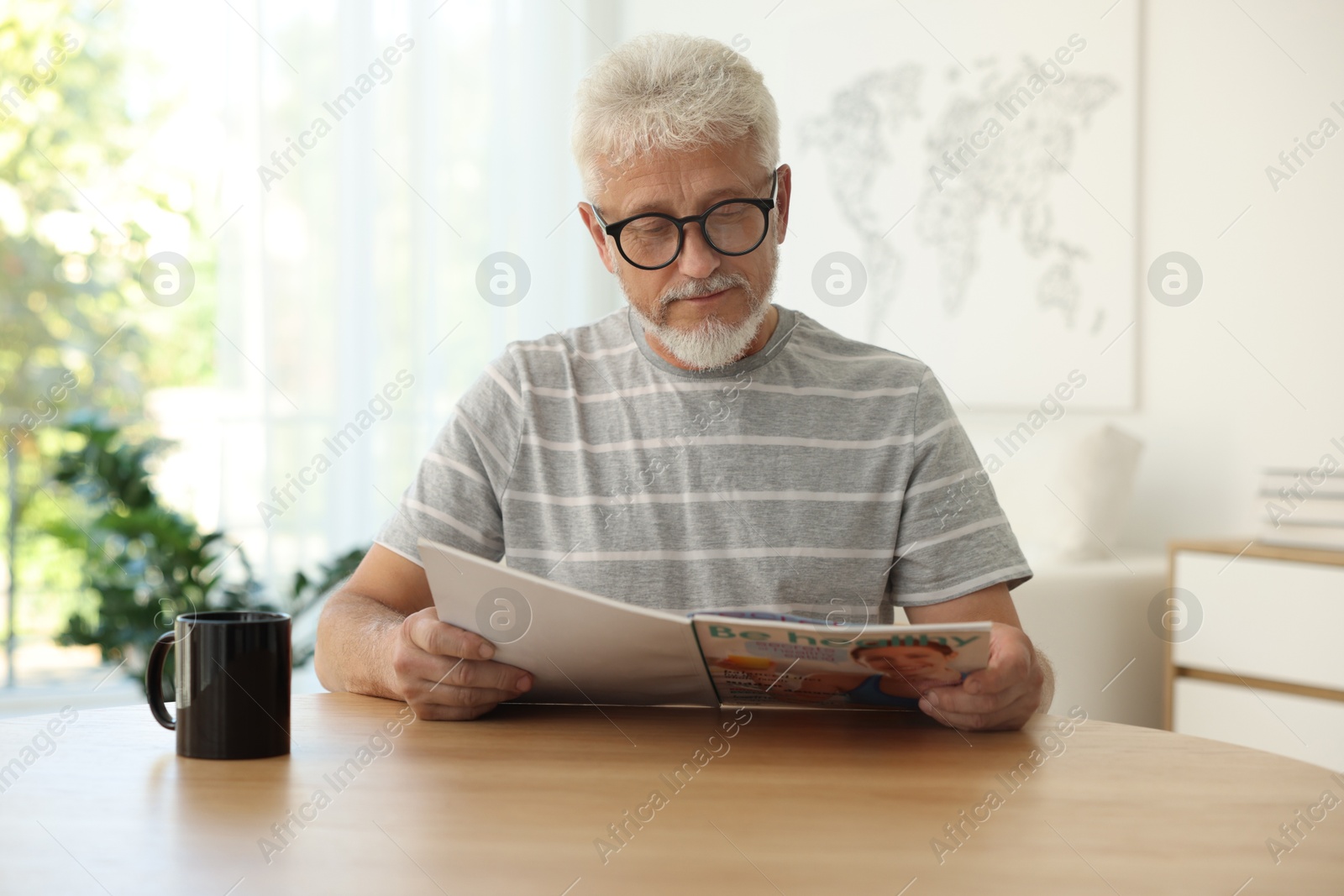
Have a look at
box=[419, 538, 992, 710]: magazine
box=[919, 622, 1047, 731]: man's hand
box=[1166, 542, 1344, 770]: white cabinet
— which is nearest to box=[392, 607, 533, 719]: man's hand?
box=[419, 538, 992, 710]: magazine

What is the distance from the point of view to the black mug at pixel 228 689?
0.92 metres

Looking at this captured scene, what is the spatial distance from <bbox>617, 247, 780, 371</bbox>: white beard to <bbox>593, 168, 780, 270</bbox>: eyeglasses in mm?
39

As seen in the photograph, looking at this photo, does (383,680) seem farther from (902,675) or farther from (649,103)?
(649,103)

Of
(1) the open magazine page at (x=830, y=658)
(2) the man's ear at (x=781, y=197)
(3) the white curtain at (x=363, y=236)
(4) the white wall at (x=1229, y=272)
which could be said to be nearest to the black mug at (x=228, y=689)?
(1) the open magazine page at (x=830, y=658)

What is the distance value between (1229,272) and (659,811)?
2566mm

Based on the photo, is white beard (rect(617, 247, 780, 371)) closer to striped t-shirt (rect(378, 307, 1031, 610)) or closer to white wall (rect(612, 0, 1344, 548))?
striped t-shirt (rect(378, 307, 1031, 610))

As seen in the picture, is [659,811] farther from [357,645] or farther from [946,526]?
[946,526]

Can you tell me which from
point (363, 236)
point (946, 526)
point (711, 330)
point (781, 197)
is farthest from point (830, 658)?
point (363, 236)

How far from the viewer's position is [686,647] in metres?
0.98

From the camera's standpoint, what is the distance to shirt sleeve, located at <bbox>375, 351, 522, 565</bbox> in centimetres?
144

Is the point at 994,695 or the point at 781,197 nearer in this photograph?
the point at 994,695

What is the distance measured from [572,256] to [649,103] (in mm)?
2827

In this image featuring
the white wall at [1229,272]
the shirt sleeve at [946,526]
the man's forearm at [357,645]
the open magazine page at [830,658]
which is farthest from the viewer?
the white wall at [1229,272]

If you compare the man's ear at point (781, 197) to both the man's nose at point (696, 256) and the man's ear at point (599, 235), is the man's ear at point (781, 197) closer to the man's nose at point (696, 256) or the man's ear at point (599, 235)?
the man's nose at point (696, 256)
